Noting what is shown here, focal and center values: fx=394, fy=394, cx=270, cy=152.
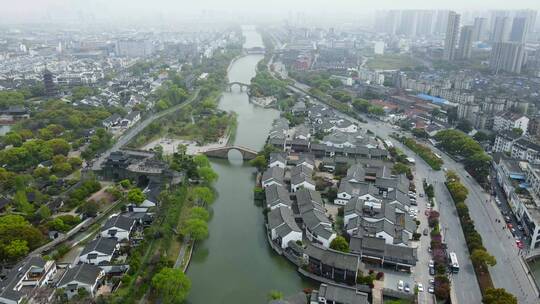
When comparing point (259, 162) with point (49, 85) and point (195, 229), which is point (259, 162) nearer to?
point (195, 229)

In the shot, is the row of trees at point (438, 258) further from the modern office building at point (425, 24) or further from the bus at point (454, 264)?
the modern office building at point (425, 24)

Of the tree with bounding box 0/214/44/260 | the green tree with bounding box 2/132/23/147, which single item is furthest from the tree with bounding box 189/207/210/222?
the green tree with bounding box 2/132/23/147

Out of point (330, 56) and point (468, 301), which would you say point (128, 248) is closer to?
point (468, 301)

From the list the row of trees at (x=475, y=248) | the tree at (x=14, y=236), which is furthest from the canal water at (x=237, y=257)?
the row of trees at (x=475, y=248)

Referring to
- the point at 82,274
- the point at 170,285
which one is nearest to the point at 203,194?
the point at 170,285

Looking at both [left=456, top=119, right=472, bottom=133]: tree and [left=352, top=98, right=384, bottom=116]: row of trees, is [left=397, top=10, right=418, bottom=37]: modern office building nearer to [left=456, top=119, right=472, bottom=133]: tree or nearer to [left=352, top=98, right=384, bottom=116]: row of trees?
[left=352, top=98, right=384, bottom=116]: row of trees
